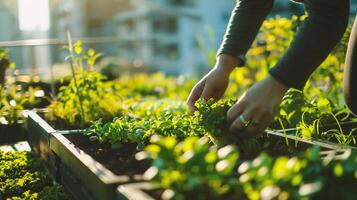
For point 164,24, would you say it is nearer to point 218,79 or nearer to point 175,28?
point 175,28

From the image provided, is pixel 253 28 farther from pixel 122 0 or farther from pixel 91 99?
pixel 122 0

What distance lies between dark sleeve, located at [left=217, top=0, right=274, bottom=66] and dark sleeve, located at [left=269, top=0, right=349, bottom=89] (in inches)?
22.7

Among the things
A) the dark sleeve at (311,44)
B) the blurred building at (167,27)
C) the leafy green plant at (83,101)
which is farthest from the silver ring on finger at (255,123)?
the blurred building at (167,27)

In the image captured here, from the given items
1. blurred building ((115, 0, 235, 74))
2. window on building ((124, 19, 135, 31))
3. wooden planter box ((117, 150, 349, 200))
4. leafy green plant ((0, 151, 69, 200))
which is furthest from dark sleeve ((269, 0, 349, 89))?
window on building ((124, 19, 135, 31))

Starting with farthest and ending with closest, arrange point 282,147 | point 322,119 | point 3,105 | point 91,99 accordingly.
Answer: point 3,105, point 91,99, point 322,119, point 282,147

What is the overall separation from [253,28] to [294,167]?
1203 mm

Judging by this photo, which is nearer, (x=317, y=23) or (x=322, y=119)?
(x=317, y=23)

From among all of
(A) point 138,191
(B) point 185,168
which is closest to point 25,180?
(A) point 138,191

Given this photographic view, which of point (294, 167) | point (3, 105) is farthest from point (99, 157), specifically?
point (3, 105)

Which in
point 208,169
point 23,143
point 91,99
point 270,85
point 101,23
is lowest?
point 101,23

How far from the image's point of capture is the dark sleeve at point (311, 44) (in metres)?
1.61

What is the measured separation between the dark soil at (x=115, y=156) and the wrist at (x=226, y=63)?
53 centimetres

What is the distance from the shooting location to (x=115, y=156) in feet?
Result: 7.44

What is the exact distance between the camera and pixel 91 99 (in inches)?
134
